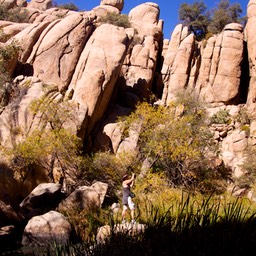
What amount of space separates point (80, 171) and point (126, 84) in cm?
1265

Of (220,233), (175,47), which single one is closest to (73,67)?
(175,47)

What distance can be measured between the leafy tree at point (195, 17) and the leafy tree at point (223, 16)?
133 centimetres

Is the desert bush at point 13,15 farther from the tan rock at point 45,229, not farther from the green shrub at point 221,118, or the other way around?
the tan rock at point 45,229

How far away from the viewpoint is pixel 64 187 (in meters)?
20.0

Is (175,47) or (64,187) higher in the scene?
(175,47)

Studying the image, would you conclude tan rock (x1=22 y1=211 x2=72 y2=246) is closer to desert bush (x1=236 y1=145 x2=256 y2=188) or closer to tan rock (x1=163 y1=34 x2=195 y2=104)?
desert bush (x1=236 y1=145 x2=256 y2=188)

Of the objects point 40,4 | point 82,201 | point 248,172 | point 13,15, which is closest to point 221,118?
point 248,172

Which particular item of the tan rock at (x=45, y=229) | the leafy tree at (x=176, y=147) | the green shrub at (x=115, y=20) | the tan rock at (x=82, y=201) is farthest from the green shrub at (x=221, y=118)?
the tan rock at (x=45, y=229)

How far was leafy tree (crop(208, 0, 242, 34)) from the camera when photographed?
4122 centimetres

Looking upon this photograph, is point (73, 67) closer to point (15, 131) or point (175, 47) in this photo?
point (15, 131)

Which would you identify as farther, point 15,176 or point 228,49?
point 228,49

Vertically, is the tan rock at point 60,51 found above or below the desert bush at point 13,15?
below

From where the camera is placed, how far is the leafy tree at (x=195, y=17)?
4323cm

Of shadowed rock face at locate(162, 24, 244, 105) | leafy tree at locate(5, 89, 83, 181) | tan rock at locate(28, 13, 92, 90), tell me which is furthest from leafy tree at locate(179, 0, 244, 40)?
leafy tree at locate(5, 89, 83, 181)
